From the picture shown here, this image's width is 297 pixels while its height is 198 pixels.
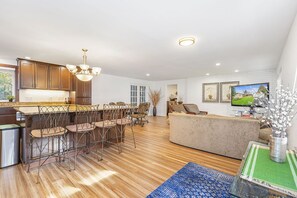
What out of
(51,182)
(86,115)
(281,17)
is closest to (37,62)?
(86,115)

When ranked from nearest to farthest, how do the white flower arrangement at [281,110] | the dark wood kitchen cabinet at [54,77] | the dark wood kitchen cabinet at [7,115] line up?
the white flower arrangement at [281,110], the dark wood kitchen cabinet at [7,115], the dark wood kitchen cabinet at [54,77]

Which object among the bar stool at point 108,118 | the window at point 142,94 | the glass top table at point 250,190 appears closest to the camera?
the glass top table at point 250,190

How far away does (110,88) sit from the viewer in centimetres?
717

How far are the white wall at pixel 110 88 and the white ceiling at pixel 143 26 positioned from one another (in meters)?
3.10

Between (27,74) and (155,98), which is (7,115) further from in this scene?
(155,98)

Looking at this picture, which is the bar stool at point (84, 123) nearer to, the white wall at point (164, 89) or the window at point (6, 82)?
the window at point (6, 82)

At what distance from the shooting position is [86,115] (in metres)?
3.16

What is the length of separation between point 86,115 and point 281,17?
3.85m

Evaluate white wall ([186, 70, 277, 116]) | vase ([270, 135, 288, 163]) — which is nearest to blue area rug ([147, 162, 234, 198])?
vase ([270, 135, 288, 163])

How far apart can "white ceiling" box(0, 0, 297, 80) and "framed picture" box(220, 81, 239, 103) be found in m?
3.16

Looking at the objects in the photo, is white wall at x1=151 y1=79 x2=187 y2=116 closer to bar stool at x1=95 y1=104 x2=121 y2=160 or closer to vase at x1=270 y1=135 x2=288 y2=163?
bar stool at x1=95 y1=104 x2=121 y2=160

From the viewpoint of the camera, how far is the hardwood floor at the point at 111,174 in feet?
6.02

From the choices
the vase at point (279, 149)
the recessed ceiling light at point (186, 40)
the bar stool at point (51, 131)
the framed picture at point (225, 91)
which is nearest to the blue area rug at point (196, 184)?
the vase at point (279, 149)

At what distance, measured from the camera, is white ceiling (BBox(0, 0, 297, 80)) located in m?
1.78
